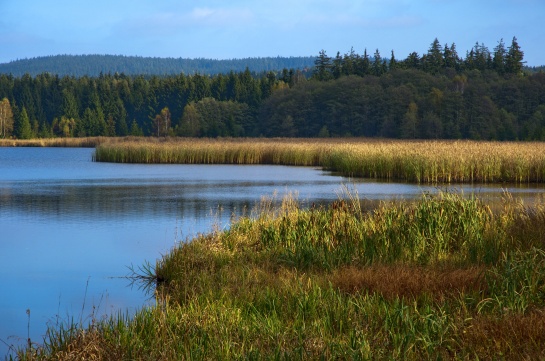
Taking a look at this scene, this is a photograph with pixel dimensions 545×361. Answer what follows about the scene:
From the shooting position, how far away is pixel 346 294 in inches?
327

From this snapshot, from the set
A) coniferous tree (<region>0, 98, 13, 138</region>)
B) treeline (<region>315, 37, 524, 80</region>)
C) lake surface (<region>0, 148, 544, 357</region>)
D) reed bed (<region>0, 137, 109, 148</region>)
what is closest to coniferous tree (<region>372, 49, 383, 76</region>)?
treeline (<region>315, 37, 524, 80</region>)

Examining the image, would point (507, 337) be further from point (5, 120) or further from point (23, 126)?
point (5, 120)

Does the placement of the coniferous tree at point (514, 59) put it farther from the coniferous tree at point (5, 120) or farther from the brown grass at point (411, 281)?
the brown grass at point (411, 281)

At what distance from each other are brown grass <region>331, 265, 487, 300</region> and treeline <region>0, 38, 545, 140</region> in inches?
2337

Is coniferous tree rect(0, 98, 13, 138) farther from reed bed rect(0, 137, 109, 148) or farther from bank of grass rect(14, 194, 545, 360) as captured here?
bank of grass rect(14, 194, 545, 360)

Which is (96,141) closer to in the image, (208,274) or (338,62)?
(338,62)

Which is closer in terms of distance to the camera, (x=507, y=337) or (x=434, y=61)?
(x=507, y=337)

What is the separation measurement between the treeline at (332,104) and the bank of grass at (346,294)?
57245 millimetres

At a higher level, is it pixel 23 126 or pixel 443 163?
pixel 443 163

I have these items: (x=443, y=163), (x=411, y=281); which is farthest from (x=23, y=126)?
(x=411, y=281)

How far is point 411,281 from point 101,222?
11.5 meters

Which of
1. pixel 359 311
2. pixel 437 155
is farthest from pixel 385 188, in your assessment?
pixel 359 311

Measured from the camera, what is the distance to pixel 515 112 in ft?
277

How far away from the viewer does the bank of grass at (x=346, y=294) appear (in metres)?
6.21
